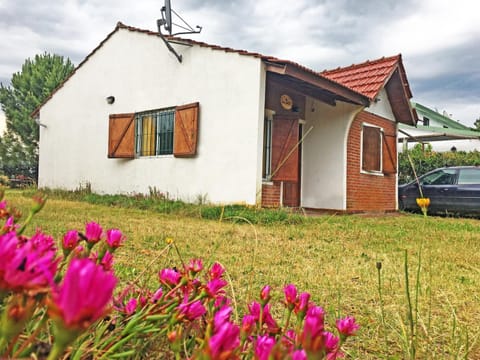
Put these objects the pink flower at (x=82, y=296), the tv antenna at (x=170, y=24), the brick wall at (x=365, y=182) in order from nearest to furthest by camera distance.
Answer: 1. the pink flower at (x=82, y=296)
2. the tv antenna at (x=170, y=24)
3. the brick wall at (x=365, y=182)

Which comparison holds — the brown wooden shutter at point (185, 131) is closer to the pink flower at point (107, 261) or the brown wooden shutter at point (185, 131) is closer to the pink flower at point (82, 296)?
the pink flower at point (107, 261)

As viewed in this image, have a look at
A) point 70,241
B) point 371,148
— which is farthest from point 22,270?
point 371,148

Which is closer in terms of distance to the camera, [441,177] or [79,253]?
[79,253]

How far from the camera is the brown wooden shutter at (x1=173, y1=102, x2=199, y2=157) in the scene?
7977 millimetres

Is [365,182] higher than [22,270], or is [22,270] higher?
[365,182]

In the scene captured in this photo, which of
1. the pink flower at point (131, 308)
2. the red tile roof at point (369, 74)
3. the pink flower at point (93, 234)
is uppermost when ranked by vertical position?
the red tile roof at point (369, 74)

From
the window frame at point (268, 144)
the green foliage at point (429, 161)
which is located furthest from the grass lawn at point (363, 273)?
the green foliage at point (429, 161)

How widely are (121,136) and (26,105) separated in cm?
1666

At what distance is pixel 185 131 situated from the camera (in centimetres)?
815

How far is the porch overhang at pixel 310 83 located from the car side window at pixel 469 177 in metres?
3.49

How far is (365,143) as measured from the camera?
1005 centimetres

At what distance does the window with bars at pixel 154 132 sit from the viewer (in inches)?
347

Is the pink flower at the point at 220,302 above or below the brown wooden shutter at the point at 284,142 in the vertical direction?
below

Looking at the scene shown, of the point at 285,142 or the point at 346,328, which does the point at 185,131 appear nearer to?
the point at 285,142
